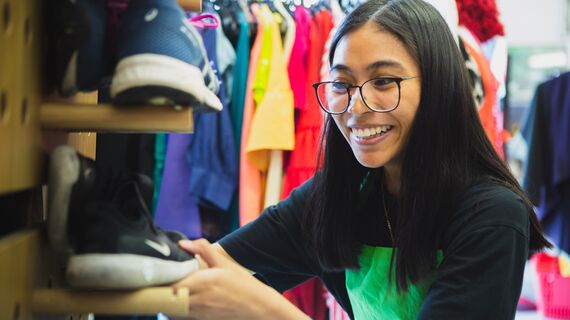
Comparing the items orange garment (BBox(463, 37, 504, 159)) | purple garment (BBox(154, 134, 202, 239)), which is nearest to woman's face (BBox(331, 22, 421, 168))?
purple garment (BBox(154, 134, 202, 239))

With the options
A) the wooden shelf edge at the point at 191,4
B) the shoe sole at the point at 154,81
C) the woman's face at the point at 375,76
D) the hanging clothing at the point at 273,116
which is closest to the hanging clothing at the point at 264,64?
the hanging clothing at the point at 273,116

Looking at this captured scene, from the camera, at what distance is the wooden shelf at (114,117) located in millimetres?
615

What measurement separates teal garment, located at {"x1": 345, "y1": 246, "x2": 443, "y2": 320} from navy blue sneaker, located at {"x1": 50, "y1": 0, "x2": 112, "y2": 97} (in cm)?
62

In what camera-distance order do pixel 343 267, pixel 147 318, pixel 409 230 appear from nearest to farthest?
pixel 409 230, pixel 343 267, pixel 147 318

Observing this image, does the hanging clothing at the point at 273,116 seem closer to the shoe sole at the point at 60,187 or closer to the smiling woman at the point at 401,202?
the smiling woman at the point at 401,202

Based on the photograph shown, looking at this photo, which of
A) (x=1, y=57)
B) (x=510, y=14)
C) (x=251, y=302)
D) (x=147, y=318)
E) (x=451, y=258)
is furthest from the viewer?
(x=510, y=14)

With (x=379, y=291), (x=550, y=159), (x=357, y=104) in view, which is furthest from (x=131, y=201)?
(x=550, y=159)

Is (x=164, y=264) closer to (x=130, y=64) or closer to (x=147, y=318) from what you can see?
(x=130, y=64)

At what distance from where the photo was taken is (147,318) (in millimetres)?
1682

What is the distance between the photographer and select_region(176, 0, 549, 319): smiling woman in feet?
2.80

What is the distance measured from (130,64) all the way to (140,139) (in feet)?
3.80

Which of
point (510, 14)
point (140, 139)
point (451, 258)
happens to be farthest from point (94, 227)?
point (510, 14)

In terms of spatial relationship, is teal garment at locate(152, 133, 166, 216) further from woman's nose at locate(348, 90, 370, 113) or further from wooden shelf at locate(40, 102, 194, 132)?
wooden shelf at locate(40, 102, 194, 132)

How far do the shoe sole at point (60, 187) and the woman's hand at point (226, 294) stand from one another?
0.14 meters
